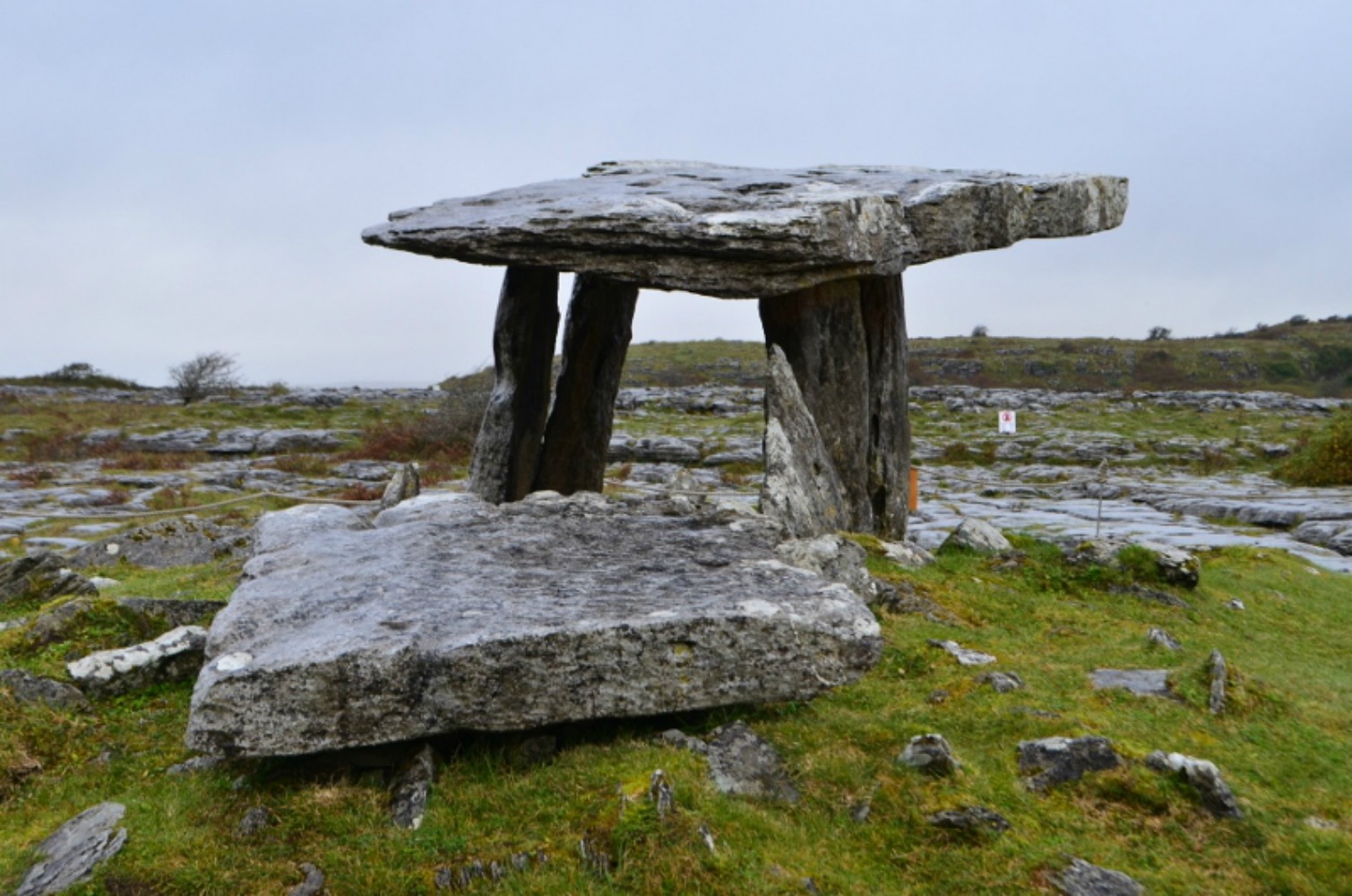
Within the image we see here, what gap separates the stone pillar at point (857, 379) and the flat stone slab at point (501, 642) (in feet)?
18.8

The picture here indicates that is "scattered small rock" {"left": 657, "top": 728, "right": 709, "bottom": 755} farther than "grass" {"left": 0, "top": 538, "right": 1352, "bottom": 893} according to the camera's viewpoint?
Yes

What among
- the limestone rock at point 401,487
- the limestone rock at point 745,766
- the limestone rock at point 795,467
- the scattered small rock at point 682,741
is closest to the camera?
the limestone rock at point 745,766

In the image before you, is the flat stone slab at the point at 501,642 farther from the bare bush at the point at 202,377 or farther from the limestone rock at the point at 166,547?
the bare bush at the point at 202,377

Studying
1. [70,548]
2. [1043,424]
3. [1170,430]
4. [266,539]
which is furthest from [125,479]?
[1170,430]

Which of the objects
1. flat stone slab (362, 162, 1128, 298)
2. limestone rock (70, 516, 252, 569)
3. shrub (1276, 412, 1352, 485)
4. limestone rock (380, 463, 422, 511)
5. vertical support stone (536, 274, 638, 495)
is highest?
flat stone slab (362, 162, 1128, 298)

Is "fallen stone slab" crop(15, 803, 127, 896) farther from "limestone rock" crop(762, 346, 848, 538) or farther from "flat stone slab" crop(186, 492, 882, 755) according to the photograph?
"limestone rock" crop(762, 346, 848, 538)

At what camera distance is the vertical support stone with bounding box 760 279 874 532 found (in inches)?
520

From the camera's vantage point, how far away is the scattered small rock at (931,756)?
19.4ft

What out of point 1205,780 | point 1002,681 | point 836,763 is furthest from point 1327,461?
point 836,763

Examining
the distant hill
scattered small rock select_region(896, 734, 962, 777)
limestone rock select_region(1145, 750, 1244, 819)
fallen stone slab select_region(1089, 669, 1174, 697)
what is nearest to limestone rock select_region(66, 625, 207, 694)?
scattered small rock select_region(896, 734, 962, 777)

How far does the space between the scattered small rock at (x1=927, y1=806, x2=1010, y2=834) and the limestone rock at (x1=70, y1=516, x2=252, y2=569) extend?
12636 mm

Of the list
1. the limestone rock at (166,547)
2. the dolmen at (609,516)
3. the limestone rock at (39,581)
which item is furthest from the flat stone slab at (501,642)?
the limestone rock at (166,547)

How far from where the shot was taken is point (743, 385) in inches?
2372

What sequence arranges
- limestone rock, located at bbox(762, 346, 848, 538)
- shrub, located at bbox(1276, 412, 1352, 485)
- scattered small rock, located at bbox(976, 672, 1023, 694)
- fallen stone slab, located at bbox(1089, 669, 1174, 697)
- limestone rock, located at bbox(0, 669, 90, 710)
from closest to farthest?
limestone rock, located at bbox(0, 669, 90, 710) < scattered small rock, located at bbox(976, 672, 1023, 694) < fallen stone slab, located at bbox(1089, 669, 1174, 697) < limestone rock, located at bbox(762, 346, 848, 538) < shrub, located at bbox(1276, 412, 1352, 485)
